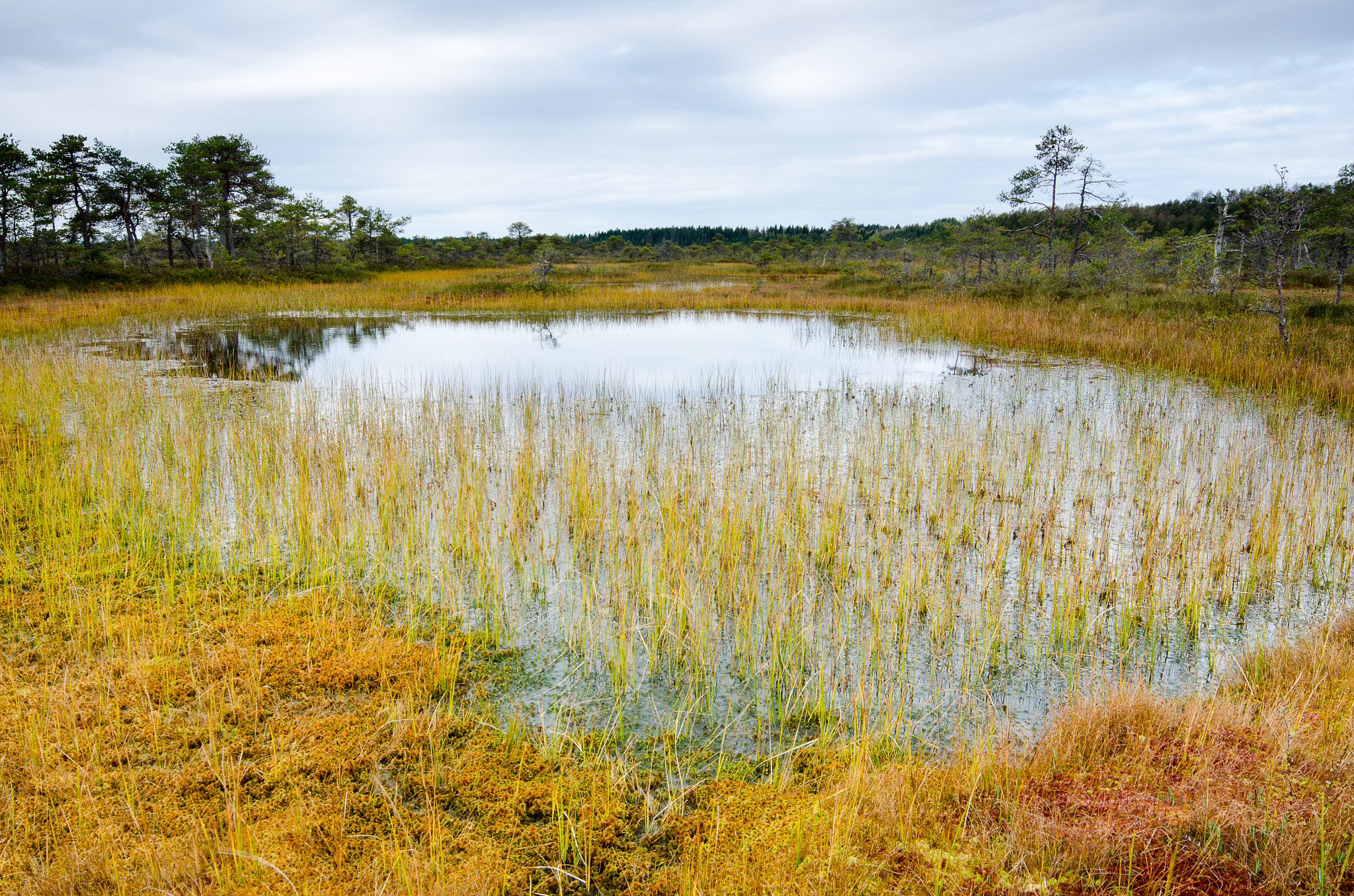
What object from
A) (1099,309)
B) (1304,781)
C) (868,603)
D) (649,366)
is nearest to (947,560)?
(868,603)

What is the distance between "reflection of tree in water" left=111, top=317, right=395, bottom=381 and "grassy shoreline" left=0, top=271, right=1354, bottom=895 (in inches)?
313

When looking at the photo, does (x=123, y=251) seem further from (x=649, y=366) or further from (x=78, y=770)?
(x=78, y=770)

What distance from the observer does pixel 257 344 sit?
14.3 metres

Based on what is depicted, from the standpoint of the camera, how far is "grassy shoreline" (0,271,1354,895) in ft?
6.30

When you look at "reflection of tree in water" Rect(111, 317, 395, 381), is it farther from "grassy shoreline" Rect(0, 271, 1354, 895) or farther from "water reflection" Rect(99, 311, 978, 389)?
"grassy shoreline" Rect(0, 271, 1354, 895)

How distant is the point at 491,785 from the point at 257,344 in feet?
48.5

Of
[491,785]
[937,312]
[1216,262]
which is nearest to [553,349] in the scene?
[937,312]

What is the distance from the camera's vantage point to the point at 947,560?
439cm

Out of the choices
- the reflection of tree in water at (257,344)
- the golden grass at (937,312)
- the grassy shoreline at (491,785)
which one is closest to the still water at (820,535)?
the grassy shoreline at (491,785)

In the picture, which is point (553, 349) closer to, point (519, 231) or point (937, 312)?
point (937, 312)

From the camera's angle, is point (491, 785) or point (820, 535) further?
point (820, 535)

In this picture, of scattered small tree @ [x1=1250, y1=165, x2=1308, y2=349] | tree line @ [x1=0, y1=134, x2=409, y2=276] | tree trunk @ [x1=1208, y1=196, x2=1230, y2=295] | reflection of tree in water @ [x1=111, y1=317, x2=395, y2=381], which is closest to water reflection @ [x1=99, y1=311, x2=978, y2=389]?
reflection of tree in water @ [x1=111, y1=317, x2=395, y2=381]

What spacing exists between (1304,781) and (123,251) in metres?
51.4

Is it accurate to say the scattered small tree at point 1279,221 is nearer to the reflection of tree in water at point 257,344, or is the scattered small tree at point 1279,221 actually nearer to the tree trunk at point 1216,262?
the tree trunk at point 1216,262
